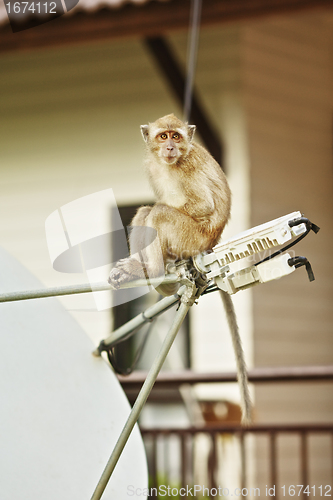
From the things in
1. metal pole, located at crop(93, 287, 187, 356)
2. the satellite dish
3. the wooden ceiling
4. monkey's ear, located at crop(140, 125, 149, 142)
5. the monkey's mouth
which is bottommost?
the satellite dish

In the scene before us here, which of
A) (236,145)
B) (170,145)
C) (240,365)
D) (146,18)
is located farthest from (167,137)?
(236,145)

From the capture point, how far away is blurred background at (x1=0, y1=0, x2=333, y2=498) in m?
2.88

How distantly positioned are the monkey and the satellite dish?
428 millimetres

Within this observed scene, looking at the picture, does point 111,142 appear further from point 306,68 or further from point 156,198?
point 306,68

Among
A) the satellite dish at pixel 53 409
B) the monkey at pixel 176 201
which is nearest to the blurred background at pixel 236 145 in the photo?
the satellite dish at pixel 53 409

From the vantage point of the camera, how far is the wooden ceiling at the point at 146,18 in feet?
9.18

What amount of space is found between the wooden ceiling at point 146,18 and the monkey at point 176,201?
176 centimetres

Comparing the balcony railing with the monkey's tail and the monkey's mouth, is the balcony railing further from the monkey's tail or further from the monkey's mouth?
the monkey's mouth

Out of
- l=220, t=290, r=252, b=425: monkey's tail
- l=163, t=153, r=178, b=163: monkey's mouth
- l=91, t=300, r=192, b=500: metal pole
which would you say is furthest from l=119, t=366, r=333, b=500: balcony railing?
l=163, t=153, r=178, b=163: monkey's mouth

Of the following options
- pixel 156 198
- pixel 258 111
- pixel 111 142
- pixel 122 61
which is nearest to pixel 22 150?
pixel 156 198

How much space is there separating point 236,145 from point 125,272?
3313 mm

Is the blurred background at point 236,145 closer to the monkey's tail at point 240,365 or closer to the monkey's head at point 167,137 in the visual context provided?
the monkey's tail at point 240,365

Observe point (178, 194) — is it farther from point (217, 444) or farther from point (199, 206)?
point (217, 444)

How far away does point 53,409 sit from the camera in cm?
146
